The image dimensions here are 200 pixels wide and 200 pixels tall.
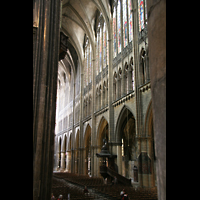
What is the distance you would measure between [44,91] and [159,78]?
9.00 metres

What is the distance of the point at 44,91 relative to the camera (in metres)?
9.54

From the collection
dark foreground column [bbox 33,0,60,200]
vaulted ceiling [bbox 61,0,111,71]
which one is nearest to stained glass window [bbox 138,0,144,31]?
dark foreground column [bbox 33,0,60,200]

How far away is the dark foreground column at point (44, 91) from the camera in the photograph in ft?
28.4

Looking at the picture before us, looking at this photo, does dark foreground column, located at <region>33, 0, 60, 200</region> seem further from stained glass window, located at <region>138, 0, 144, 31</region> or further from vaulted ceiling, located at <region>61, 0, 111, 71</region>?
vaulted ceiling, located at <region>61, 0, 111, 71</region>

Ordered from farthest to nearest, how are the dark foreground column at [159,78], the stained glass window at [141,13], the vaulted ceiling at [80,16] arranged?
1. the vaulted ceiling at [80,16]
2. the stained glass window at [141,13]
3. the dark foreground column at [159,78]

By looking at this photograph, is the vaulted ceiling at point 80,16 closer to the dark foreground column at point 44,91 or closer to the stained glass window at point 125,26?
the stained glass window at point 125,26

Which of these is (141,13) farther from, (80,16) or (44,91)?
(80,16)

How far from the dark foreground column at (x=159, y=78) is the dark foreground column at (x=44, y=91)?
814 centimetres

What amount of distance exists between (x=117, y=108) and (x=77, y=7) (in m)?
16.8

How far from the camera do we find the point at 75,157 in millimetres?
32500

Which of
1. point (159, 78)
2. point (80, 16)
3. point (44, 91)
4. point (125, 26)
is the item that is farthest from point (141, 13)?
point (159, 78)

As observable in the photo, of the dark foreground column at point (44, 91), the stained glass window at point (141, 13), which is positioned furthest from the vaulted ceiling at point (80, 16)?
the dark foreground column at point (44, 91)
